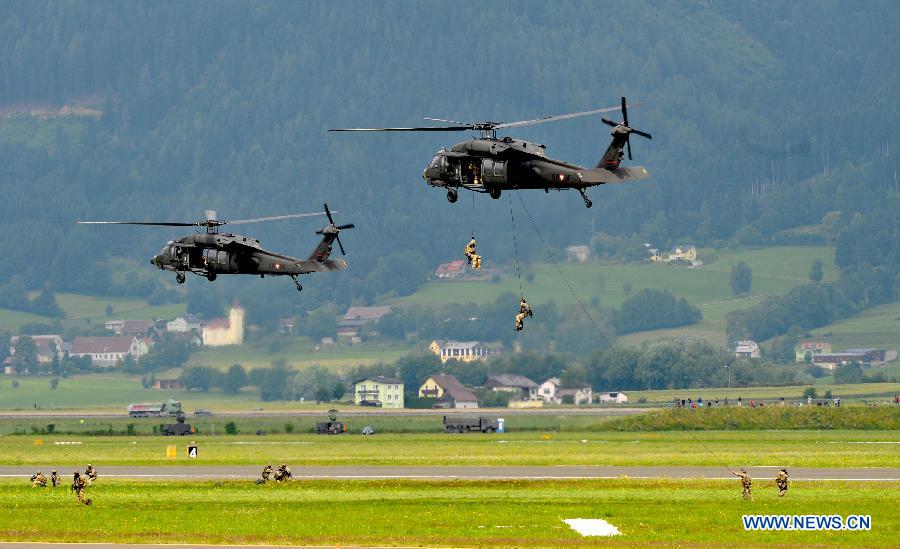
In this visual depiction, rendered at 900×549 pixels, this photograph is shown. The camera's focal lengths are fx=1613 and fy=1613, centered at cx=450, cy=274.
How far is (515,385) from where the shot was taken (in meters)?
180

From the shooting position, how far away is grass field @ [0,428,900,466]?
91375 mm

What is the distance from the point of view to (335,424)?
131 m

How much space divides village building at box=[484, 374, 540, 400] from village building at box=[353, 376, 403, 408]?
11392 mm

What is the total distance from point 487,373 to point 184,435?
6442 centimetres

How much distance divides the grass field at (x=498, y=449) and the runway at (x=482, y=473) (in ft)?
11.3

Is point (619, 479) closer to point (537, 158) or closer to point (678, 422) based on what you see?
point (537, 158)

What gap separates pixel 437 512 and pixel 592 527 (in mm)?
7724

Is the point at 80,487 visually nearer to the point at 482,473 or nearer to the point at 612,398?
the point at 482,473

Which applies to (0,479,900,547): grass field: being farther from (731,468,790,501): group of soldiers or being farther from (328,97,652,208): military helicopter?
(328,97,652,208): military helicopter

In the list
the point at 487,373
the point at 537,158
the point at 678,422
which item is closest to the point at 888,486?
the point at 537,158

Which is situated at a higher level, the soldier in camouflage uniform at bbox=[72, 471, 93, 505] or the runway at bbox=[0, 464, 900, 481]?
the runway at bbox=[0, 464, 900, 481]

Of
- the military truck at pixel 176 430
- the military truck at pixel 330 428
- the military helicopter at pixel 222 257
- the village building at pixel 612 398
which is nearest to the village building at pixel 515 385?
the village building at pixel 612 398

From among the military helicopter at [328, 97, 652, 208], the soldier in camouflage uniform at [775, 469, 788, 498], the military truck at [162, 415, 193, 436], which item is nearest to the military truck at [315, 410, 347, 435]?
the military truck at [162, 415, 193, 436]

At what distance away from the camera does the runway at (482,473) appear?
78938 mm
